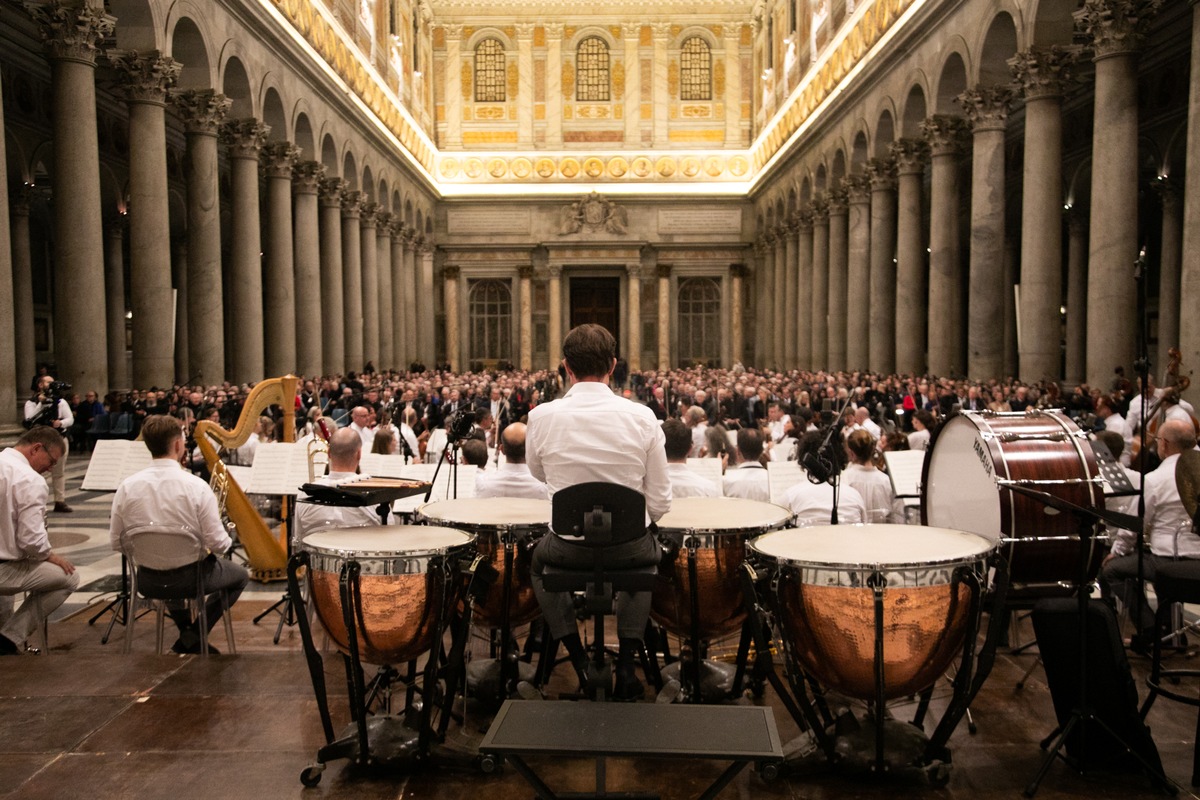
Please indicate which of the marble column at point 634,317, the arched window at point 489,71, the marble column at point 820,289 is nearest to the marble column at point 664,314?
the marble column at point 634,317

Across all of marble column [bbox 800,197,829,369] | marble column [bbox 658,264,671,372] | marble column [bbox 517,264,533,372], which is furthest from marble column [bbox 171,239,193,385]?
marble column [bbox 658,264,671,372]

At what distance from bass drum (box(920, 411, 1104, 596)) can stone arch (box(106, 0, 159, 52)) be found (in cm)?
1654

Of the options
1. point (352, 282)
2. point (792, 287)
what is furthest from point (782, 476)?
point (792, 287)

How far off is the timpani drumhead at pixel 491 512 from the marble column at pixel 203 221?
50.4ft

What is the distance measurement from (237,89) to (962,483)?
21000 mm

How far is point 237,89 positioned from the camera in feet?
73.0

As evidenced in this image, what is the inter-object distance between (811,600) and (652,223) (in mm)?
43607

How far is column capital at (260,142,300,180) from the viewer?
2500cm

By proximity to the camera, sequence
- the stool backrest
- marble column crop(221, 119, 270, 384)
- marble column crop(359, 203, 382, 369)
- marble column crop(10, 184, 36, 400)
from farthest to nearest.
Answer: marble column crop(359, 203, 382, 369), marble column crop(10, 184, 36, 400), marble column crop(221, 119, 270, 384), the stool backrest

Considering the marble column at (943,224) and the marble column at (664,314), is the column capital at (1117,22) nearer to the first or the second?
the marble column at (943,224)

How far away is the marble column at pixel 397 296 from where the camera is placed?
3988cm

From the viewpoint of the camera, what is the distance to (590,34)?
47000mm

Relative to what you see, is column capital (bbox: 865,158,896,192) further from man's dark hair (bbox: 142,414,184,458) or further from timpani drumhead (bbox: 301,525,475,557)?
timpani drumhead (bbox: 301,525,475,557)

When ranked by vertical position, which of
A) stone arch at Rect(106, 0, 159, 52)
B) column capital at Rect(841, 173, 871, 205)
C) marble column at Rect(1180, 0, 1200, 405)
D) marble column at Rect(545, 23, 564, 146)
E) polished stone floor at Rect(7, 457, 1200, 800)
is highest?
marble column at Rect(545, 23, 564, 146)
